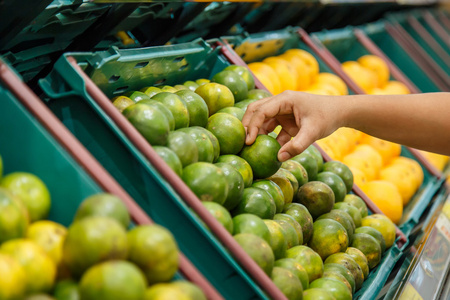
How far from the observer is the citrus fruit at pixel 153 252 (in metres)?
1.17

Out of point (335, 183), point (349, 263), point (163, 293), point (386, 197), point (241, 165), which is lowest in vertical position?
point (386, 197)

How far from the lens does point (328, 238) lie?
2.12 metres

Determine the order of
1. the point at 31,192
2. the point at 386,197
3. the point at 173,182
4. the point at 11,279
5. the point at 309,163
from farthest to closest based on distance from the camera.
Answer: the point at 386,197 → the point at 309,163 → the point at 173,182 → the point at 31,192 → the point at 11,279

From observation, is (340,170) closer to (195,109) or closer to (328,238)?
(328,238)

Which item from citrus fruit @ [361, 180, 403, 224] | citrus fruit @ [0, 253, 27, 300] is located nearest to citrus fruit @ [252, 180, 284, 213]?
citrus fruit @ [0, 253, 27, 300]

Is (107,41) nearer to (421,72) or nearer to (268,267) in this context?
(268,267)

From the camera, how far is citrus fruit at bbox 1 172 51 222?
1270mm

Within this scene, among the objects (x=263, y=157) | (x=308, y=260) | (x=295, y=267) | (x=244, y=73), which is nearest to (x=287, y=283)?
(x=295, y=267)

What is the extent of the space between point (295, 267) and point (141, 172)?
64 cm

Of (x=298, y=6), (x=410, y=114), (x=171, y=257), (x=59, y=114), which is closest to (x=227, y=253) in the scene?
(x=171, y=257)

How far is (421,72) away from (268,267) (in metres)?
4.33

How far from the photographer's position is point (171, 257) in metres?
1.20

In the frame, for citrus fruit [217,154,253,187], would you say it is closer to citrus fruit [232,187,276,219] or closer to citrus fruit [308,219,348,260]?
citrus fruit [232,187,276,219]

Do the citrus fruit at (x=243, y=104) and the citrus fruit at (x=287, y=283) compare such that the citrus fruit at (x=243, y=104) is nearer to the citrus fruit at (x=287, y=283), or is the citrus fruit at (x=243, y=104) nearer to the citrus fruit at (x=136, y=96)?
the citrus fruit at (x=136, y=96)
